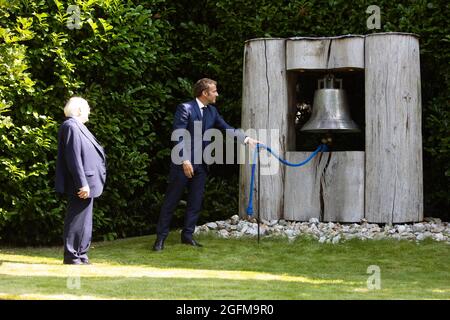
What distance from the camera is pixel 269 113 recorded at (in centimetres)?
926

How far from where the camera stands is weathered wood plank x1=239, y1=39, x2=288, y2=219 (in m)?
9.24

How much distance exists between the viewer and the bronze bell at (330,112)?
29.4ft

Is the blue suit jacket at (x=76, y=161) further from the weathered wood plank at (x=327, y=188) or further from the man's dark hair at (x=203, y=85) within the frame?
the weathered wood plank at (x=327, y=188)

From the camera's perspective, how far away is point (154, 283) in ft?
20.3

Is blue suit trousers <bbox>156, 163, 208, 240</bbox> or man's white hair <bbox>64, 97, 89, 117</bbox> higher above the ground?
man's white hair <bbox>64, 97, 89, 117</bbox>

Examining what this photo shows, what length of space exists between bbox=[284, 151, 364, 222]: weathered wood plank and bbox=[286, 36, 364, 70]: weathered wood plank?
98 centimetres

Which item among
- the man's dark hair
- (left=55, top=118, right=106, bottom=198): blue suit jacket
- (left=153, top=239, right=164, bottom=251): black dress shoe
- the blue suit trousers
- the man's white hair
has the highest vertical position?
the man's dark hair

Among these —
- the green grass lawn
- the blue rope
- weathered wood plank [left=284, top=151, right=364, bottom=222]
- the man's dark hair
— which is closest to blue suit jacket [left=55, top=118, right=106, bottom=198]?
the green grass lawn

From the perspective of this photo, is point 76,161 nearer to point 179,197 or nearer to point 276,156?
point 179,197

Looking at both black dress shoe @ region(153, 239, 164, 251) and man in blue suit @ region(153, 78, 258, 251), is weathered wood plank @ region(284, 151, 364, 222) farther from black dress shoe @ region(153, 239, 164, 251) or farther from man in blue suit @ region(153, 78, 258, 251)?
black dress shoe @ region(153, 239, 164, 251)

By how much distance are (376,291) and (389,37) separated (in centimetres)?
377

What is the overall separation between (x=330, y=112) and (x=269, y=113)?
2.29ft

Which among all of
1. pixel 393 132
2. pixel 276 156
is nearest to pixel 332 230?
pixel 276 156

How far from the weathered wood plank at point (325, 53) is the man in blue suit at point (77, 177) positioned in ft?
9.04
